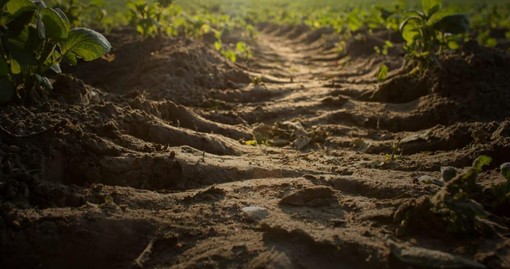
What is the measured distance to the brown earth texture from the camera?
189 cm

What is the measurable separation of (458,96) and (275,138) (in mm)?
2017

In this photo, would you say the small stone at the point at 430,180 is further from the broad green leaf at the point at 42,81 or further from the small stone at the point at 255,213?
the broad green leaf at the point at 42,81

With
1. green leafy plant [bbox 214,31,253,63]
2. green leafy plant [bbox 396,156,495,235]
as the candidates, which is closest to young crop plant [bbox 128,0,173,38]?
green leafy plant [bbox 214,31,253,63]

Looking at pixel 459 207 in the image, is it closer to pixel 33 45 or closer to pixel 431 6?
pixel 33 45

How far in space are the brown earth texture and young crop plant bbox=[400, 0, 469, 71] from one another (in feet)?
0.86

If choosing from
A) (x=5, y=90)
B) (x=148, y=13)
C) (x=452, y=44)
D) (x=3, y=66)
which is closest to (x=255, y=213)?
(x=5, y=90)

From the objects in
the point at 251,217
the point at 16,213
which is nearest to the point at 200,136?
the point at 251,217

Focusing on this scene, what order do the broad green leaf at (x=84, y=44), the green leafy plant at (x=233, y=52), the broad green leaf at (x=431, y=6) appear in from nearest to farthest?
the broad green leaf at (x=84, y=44) < the broad green leaf at (x=431, y=6) < the green leafy plant at (x=233, y=52)

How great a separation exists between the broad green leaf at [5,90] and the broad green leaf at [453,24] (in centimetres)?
424

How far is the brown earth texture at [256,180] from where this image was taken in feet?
6.21

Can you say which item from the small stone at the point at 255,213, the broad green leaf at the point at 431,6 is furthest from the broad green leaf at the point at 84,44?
the broad green leaf at the point at 431,6

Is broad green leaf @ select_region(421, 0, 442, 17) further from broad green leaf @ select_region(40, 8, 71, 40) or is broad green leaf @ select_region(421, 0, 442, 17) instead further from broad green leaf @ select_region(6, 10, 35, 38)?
broad green leaf @ select_region(6, 10, 35, 38)

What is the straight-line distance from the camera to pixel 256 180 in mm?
2775

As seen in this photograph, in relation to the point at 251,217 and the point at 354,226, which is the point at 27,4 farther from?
the point at 354,226
